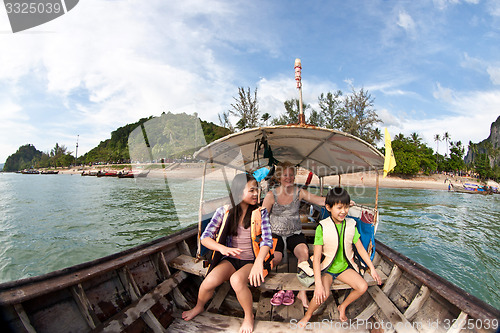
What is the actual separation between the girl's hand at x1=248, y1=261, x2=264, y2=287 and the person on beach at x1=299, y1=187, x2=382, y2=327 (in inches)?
21.8

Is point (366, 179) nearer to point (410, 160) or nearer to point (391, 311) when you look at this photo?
point (410, 160)

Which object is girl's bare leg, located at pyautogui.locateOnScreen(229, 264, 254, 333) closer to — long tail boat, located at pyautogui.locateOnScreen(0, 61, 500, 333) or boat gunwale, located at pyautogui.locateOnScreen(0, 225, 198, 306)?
long tail boat, located at pyautogui.locateOnScreen(0, 61, 500, 333)

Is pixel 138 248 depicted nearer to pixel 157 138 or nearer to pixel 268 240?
pixel 268 240

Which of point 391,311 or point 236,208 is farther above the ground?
point 236,208

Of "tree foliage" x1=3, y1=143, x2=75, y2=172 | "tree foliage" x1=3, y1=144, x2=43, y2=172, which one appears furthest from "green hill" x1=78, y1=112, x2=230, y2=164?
"tree foliage" x1=3, y1=144, x2=43, y2=172

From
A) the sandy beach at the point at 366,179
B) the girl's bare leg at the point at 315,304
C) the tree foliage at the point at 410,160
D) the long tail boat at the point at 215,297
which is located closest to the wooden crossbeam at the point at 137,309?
the long tail boat at the point at 215,297

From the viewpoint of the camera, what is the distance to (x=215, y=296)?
3.12 metres

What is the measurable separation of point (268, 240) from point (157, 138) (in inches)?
3257

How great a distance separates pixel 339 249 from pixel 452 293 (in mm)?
975

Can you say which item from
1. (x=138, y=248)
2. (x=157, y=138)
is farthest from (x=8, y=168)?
(x=138, y=248)

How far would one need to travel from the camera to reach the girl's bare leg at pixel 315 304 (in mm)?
2453

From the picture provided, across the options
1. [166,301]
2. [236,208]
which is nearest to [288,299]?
[236,208]

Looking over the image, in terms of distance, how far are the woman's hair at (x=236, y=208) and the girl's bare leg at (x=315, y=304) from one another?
3.16ft

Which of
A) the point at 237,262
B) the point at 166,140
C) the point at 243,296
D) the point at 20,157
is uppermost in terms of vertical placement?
the point at 20,157
